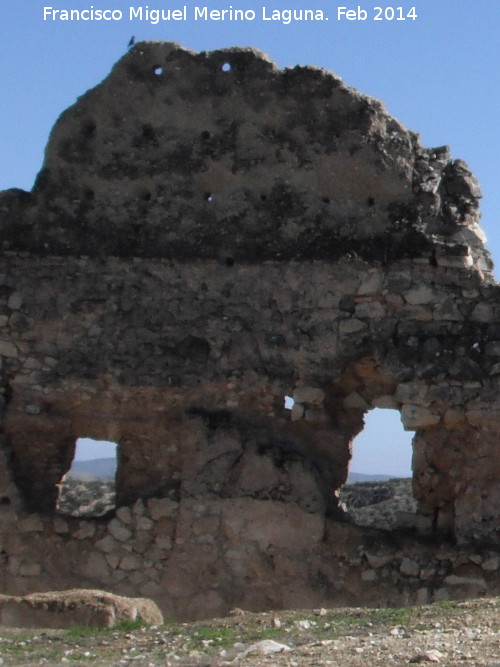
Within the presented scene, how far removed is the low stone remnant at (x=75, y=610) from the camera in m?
7.27

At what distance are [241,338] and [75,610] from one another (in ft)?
8.80

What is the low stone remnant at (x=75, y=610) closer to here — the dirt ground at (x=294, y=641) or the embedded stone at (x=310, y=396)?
the dirt ground at (x=294, y=641)

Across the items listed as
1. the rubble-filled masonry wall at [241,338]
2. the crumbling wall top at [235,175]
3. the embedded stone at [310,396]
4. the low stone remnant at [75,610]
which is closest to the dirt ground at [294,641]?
the low stone remnant at [75,610]

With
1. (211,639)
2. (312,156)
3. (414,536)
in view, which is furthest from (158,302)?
(211,639)

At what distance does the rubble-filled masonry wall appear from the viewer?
8844 mm

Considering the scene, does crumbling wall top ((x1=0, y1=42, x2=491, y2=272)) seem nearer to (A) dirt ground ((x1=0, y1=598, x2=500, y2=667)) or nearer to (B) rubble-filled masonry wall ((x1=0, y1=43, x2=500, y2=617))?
(B) rubble-filled masonry wall ((x1=0, y1=43, x2=500, y2=617))

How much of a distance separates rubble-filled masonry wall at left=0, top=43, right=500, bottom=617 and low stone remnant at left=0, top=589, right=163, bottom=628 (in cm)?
126

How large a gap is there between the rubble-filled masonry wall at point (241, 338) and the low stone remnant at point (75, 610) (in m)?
1.26

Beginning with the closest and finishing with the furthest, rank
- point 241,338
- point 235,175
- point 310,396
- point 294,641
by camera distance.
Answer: point 294,641 < point 310,396 < point 241,338 < point 235,175

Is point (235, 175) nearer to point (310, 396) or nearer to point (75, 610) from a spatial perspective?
A: point (310, 396)

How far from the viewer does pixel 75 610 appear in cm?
748

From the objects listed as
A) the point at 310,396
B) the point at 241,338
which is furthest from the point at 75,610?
the point at 241,338

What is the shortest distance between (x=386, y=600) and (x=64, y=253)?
3.72 m

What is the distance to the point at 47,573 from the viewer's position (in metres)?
9.21
